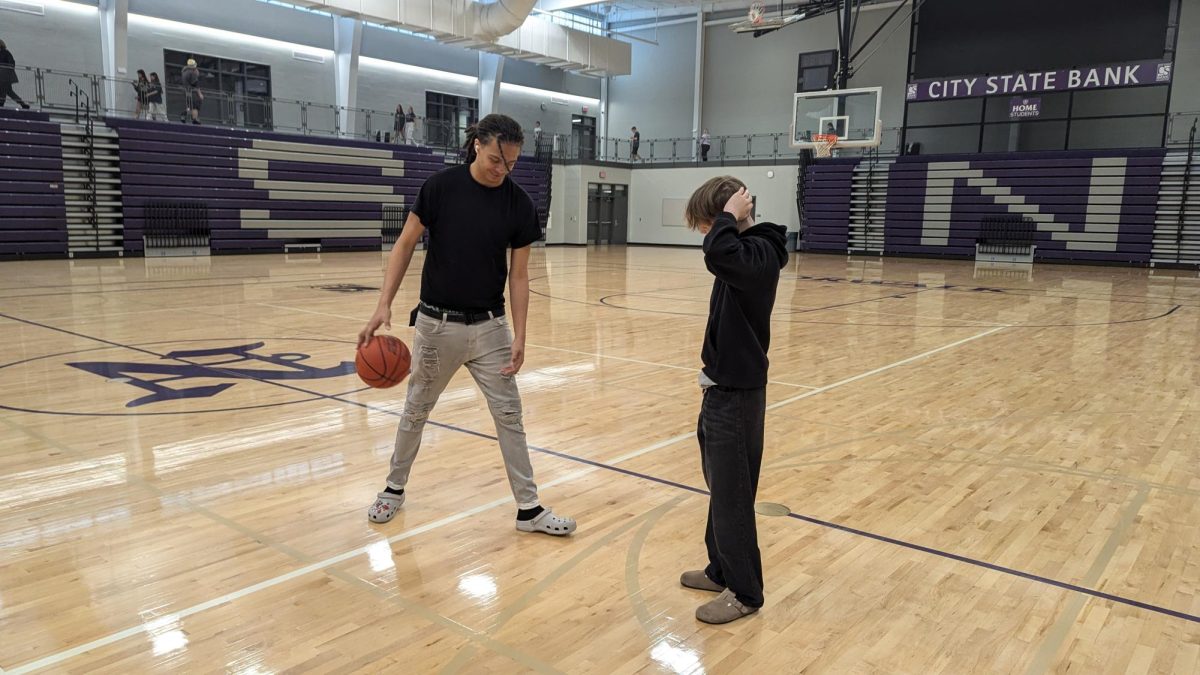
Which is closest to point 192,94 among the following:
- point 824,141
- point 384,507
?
point 824,141

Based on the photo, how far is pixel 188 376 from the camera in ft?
22.0

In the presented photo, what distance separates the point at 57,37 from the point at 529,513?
76.5ft

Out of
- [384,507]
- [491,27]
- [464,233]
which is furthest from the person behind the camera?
[491,27]

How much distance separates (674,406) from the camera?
621 cm

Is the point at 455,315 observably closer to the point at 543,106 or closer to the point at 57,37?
the point at 57,37

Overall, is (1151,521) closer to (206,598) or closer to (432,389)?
(432,389)

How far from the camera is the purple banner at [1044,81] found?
21438 millimetres

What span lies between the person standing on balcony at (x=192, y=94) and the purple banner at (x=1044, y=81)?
2004 centimetres

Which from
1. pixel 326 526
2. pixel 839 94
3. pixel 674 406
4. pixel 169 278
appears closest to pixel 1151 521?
pixel 674 406

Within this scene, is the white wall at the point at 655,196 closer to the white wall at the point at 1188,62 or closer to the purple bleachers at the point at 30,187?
the white wall at the point at 1188,62

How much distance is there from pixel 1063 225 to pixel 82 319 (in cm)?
2457

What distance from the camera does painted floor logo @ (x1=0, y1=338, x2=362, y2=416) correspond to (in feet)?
19.1

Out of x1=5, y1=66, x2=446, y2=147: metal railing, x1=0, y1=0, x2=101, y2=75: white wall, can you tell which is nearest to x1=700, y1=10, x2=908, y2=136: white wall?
x1=5, y1=66, x2=446, y2=147: metal railing

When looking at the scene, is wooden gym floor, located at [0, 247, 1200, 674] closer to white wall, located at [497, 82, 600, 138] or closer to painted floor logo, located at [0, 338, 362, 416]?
painted floor logo, located at [0, 338, 362, 416]
